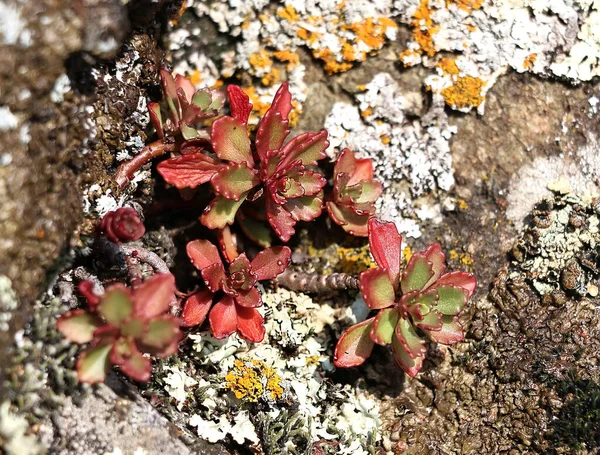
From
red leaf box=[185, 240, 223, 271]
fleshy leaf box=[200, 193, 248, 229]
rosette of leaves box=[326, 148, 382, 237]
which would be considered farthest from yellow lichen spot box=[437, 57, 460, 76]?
red leaf box=[185, 240, 223, 271]

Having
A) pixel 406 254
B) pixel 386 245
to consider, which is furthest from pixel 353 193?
pixel 406 254

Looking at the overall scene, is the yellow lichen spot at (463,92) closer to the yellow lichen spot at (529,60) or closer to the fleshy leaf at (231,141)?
the yellow lichen spot at (529,60)

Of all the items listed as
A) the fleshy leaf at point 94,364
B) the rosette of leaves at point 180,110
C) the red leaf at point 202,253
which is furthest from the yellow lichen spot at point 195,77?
the fleshy leaf at point 94,364

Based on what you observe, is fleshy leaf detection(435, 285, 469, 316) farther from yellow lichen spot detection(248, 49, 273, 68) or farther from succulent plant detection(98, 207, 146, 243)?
yellow lichen spot detection(248, 49, 273, 68)

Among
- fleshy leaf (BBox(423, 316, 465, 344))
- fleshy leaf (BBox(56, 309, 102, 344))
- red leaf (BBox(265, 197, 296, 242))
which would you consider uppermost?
fleshy leaf (BBox(56, 309, 102, 344))

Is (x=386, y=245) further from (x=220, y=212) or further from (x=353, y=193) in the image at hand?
(x=220, y=212)

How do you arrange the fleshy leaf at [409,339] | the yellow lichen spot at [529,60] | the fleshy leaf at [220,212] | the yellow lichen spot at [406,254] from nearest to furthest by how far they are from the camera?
the fleshy leaf at [409,339] < the fleshy leaf at [220,212] < the yellow lichen spot at [406,254] < the yellow lichen spot at [529,60]
